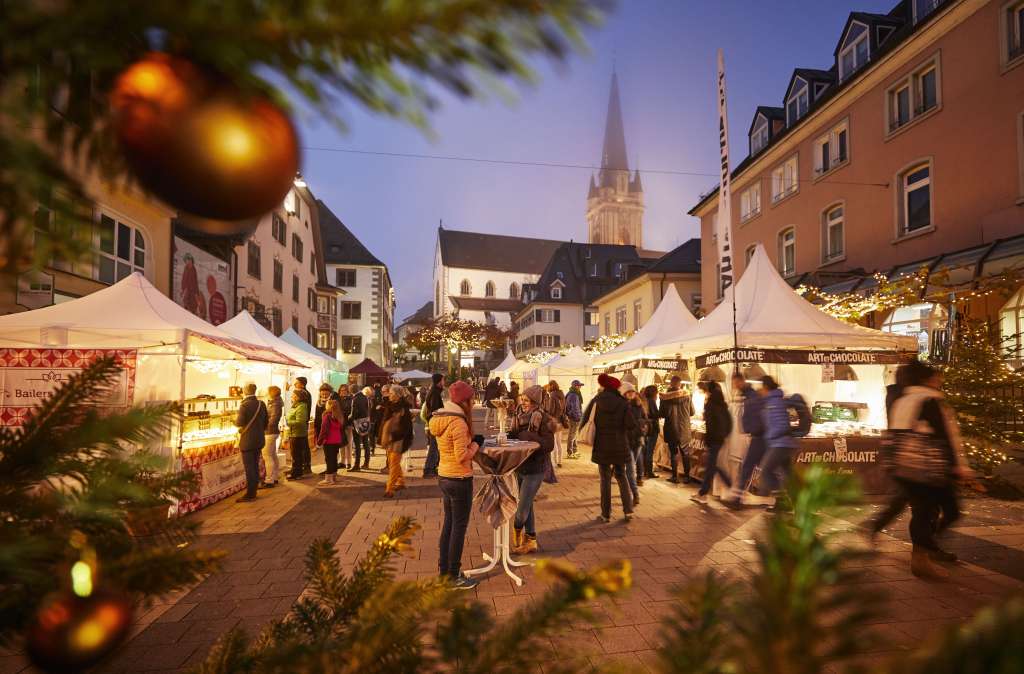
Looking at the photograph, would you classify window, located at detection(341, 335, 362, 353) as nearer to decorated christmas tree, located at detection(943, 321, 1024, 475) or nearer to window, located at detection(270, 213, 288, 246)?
window, located at detection(270, 213, 288, 246)

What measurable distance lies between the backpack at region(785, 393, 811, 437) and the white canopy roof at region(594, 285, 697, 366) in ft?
15.9

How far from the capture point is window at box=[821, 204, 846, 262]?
17734 mm

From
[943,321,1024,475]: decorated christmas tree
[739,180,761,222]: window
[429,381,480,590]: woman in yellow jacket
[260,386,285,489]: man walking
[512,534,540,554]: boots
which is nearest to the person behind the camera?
[429,381,480,590]: woman in yellow jacket

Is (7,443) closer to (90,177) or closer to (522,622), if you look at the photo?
(90,177)

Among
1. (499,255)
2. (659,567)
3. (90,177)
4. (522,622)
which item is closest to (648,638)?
(659,567)

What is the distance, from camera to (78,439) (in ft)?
2.57

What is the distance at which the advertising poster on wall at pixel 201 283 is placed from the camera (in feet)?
47.0

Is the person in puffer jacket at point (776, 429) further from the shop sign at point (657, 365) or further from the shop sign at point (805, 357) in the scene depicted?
the shop sign at point (657, 365)

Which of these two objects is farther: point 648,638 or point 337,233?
point 337,233

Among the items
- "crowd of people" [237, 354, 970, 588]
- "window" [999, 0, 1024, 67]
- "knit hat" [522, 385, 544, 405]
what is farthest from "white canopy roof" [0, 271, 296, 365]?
"window" [999, 0, 1024, 67]

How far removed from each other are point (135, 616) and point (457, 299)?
245 ft

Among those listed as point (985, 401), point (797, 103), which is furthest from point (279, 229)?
point (985, 401)

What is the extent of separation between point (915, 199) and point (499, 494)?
15.4 metres

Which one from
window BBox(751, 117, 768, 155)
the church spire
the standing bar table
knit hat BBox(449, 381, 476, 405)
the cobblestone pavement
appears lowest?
the cobblestone pavement
